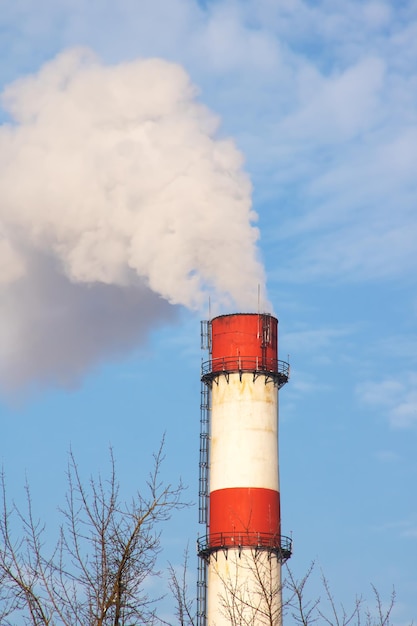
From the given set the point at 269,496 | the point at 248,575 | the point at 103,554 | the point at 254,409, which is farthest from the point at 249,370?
the point at 103,554

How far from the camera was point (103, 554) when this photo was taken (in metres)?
19.7

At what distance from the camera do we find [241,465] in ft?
154

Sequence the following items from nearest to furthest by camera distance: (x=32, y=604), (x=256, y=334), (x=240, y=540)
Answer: (x=32, y=604) < (x=240, y=540) < (x=256, y=334)

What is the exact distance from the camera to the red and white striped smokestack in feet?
151

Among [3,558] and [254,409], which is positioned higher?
[254,409]

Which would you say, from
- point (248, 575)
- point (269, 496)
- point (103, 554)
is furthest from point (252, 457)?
point (103, 554)

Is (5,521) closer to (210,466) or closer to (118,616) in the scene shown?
(118,616)

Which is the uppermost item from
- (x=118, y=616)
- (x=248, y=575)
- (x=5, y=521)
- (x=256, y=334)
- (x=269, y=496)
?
(x=256, y=334)

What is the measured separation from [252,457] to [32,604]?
28.8 metres

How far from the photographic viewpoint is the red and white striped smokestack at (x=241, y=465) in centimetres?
4594

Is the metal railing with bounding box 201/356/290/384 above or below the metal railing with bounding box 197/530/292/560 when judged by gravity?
above

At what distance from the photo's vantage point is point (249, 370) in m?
48.3

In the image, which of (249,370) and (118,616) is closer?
(118,616)

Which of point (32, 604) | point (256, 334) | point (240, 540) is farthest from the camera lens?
point (256, 334)
